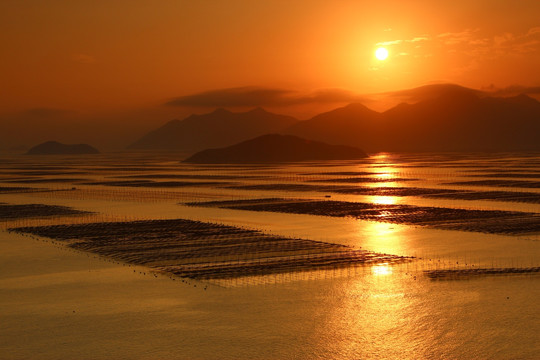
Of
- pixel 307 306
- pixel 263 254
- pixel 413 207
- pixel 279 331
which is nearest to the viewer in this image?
pixel 279 331

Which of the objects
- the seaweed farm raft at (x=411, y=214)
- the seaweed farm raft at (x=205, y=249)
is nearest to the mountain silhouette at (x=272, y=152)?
the seaweed farm raft at (x=411, y=214)

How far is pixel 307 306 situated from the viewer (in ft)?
60.6

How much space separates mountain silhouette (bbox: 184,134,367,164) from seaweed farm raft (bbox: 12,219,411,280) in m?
131

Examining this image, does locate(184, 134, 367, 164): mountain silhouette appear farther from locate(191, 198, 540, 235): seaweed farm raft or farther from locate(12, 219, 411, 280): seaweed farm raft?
locate(12, 219, 411, 280): seaweed farm raft

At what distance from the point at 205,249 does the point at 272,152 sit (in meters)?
151

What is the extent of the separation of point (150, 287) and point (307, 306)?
525 cm

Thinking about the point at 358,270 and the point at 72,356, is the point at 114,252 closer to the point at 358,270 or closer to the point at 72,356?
the point at 358,270

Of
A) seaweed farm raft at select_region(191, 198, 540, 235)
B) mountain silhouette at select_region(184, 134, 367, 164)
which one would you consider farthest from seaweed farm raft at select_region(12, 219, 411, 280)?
mountain silhouette at select_region(184, 134, 367, 164)

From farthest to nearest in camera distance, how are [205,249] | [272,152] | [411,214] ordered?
1. [272,152]
2. [411,214]
3. [205,249]

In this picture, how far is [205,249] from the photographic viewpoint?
28.2m

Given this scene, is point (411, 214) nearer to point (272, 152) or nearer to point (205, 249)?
point (205, 249)

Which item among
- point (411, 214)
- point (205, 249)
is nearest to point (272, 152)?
point (411, 214)

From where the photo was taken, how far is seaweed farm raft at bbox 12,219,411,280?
2409cm

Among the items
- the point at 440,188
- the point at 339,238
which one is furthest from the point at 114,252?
the point at 440,188
